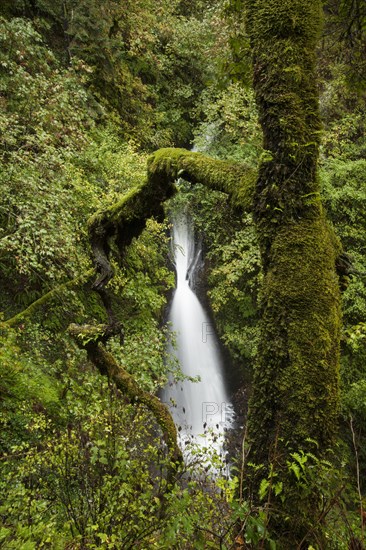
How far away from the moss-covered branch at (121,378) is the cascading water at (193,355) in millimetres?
8363

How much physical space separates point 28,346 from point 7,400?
3.74 ft

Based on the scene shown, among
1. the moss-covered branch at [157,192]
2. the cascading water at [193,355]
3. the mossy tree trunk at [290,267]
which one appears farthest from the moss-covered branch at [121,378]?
the cascading water at [193,355]

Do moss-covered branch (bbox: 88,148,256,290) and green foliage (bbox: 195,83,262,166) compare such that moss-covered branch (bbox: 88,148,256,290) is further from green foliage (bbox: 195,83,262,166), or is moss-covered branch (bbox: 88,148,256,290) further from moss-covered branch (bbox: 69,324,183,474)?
green foliage (bbox: 195,83,262,166)

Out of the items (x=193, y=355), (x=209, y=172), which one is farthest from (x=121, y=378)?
(x=193, y=355)

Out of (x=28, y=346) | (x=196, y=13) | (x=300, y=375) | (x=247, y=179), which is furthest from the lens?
(x=196, y=13)

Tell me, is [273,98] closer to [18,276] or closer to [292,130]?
[292,130]

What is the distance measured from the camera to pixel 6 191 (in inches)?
221

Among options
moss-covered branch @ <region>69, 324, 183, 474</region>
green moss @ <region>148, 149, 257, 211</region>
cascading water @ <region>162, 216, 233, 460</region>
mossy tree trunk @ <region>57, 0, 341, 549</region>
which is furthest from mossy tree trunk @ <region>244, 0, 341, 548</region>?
cascading water @ <region>162, 216, 233, 460</region>

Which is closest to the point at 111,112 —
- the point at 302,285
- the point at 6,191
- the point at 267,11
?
the point at 6,191

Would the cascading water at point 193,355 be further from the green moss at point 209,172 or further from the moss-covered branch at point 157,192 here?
the green moss at point 209,172

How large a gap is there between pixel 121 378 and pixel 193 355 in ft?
34.5

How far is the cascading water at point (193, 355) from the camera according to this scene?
12875mm

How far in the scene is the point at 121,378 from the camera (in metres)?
4.09

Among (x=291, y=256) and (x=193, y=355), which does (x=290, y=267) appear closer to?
(x=291, y=256)
